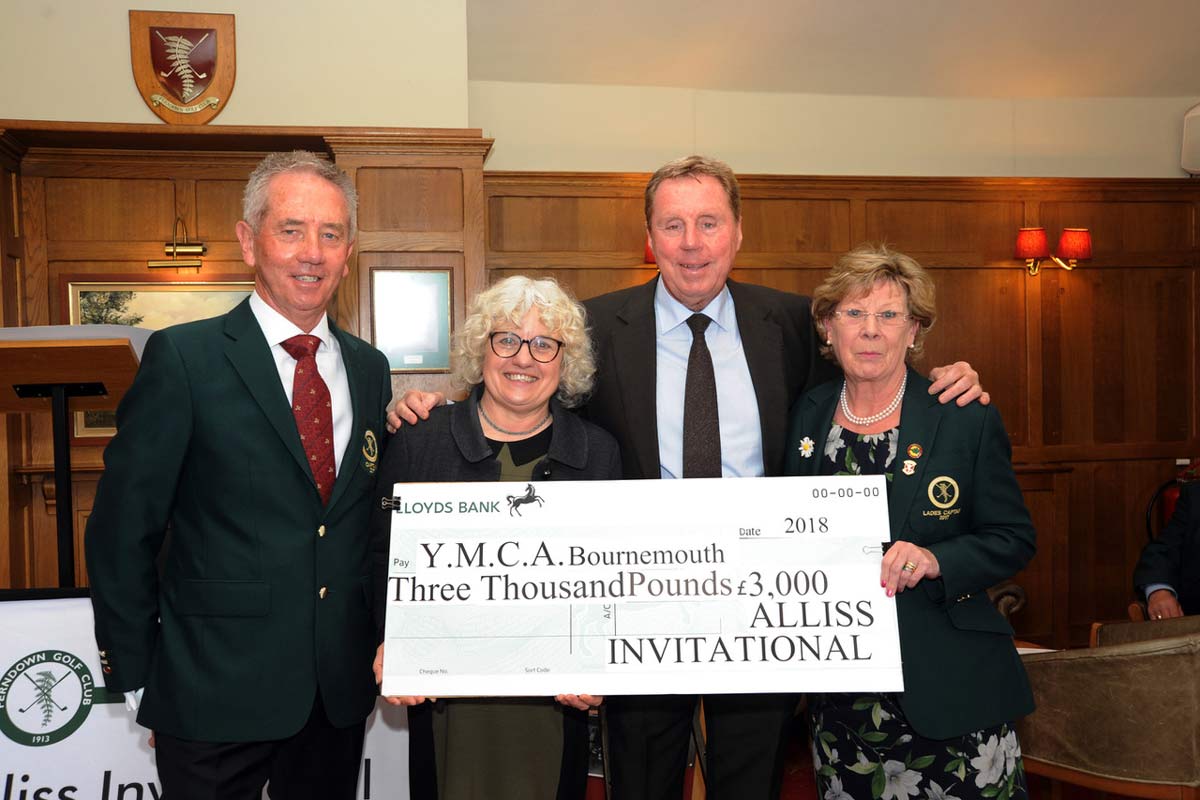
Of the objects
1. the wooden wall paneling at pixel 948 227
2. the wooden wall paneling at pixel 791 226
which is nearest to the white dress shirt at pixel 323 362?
the wooden wall paneling at pixel 791 226

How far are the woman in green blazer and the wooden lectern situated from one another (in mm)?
1793

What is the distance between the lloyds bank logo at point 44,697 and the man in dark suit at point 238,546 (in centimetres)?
80

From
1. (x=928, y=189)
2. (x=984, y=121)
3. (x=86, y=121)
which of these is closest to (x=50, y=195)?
(x=86, y=121)

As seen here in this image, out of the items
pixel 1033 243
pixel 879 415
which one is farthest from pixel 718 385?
pixel 1033 243

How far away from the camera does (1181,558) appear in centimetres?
361

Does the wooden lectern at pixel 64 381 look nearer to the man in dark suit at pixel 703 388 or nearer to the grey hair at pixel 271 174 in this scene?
the grey hair at pixel 271 174

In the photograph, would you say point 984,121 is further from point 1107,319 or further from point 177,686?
point 177,686

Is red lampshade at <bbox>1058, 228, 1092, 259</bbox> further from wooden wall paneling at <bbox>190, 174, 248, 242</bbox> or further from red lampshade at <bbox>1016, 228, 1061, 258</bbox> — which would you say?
wooden wall paneling at <bbox>190, 174, 248, 242</bbox>

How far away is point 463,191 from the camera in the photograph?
5406mm

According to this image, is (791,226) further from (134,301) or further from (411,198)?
(134,301)

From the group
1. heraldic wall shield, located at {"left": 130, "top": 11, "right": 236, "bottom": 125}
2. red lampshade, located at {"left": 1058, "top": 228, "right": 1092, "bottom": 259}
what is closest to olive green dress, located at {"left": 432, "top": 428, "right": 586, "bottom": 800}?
heraldic wall shield, located at {"left": 130, "top": 11, "right": 236, "bottom": 125}

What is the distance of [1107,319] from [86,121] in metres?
6.97

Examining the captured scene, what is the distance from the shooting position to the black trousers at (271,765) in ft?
6.09

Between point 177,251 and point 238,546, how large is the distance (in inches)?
170
